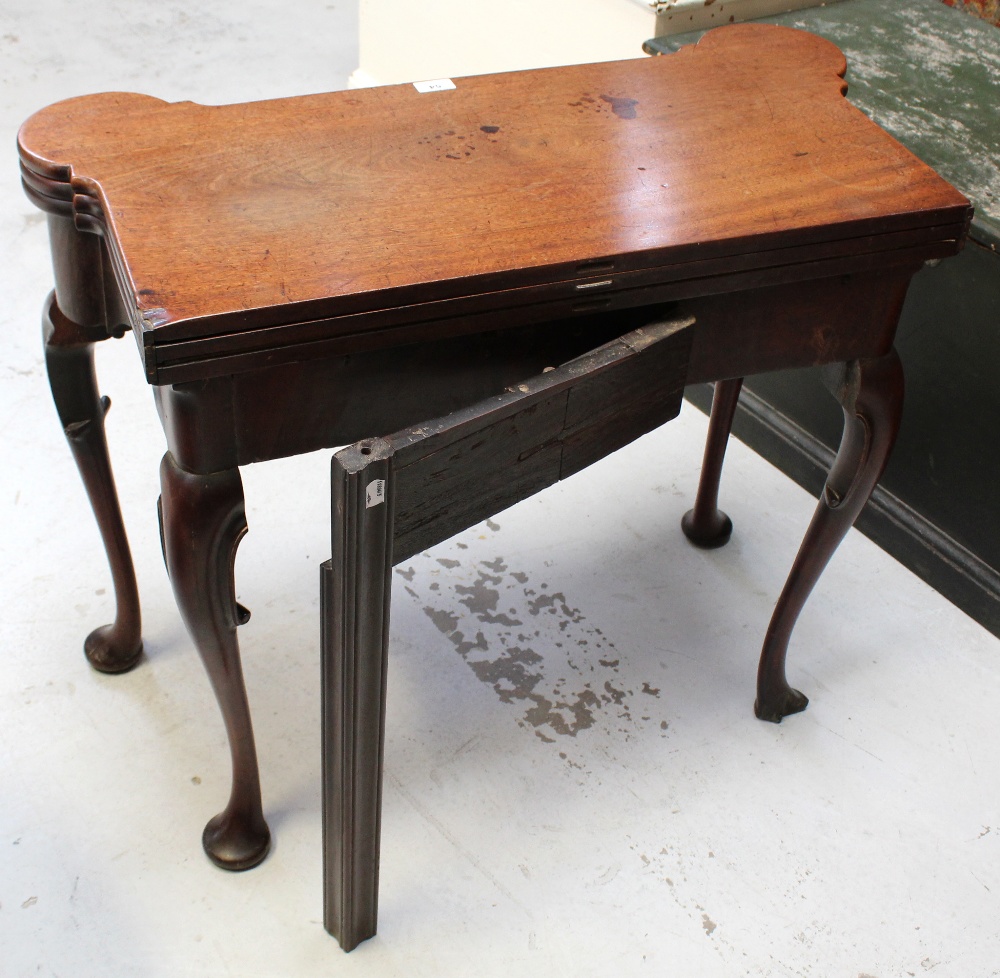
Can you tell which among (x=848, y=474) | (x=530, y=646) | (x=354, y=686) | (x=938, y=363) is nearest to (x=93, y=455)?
(x=354, y=686)

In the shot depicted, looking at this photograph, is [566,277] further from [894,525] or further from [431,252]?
[894,525]

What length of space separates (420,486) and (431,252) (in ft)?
0.73

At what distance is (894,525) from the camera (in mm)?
1891

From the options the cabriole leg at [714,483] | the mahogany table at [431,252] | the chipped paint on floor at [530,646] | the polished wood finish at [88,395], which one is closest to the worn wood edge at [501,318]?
the mahogany table at [431,252]

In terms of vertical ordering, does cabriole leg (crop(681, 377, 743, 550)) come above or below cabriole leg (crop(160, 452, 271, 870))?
below

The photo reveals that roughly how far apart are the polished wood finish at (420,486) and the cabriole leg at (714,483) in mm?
549

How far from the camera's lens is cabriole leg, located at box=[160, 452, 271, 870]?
3.52ft

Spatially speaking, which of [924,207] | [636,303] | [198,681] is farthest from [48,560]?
[924,207]

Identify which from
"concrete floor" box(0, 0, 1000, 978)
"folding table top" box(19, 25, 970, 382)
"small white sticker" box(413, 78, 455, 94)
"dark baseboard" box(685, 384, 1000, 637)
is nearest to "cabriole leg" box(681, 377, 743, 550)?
"concrete floor" box(0, 0, 1000, 978)

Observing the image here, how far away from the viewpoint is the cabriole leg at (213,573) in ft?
3.52

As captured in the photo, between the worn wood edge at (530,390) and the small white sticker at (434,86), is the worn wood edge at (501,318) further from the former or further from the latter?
the small white sticker at (434,86)

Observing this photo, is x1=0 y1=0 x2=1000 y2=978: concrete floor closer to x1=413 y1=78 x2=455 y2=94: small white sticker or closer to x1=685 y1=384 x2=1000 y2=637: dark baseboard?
x1=685 y1=384 x2=1000 y2=637: dark baseboard

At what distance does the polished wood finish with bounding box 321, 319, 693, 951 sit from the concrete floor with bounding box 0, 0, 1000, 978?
0.67 feet

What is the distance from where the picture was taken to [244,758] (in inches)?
51.2
